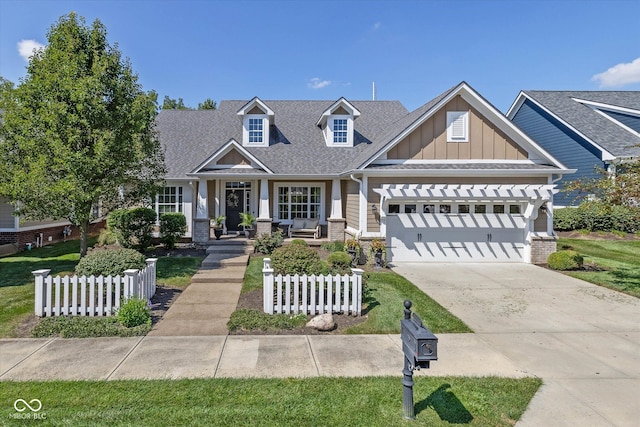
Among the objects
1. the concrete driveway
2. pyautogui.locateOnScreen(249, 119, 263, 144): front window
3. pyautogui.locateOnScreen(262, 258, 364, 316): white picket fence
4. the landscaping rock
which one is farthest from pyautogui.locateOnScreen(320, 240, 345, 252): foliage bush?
pyautogui.locateOnScreen(249, 119, 263, 144): front window

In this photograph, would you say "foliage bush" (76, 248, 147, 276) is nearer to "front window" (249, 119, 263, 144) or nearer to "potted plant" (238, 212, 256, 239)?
"potted plant" (238, 212, 256, 239)

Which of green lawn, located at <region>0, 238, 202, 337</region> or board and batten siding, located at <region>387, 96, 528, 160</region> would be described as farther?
board and batten siding, located at <region>387, 96, 528, 160</region>

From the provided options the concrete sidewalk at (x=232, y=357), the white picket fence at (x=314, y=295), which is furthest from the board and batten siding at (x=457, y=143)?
the concrete sidewalk at (x=232, y=357)

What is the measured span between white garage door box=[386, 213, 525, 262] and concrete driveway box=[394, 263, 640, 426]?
141 centimetres

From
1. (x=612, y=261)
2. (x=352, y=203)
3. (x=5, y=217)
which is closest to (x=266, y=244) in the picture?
(x=352, y=203)

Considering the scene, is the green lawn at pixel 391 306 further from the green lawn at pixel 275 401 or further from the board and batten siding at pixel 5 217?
the board and batten siding at pixel 5 217

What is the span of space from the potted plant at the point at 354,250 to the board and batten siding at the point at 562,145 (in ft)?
40.0

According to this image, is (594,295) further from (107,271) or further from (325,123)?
(325,123)

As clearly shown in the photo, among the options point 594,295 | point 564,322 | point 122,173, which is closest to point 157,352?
point 122,173

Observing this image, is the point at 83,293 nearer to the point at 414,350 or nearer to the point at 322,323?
the point at 322,323

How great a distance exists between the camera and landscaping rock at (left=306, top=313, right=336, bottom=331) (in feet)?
19.7

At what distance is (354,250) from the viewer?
11289 millimetres

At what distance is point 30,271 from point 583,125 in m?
27.4

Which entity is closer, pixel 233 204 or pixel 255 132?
pixel 233 204
